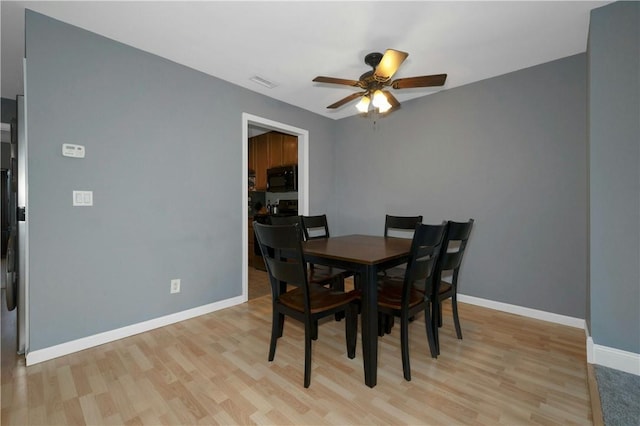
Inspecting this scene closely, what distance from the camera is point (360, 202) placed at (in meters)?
4.01

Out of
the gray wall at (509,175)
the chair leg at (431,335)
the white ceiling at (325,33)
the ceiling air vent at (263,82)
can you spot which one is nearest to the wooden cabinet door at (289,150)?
the ceiling air vent at (263,82)

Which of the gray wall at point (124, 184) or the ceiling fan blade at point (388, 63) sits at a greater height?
the ceiling fan blade at point (388, 63)

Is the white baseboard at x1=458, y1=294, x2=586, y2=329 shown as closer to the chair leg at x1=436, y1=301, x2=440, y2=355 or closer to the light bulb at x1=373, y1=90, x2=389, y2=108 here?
the chair leg at x1=436, y1=301, x2=440, y2=355

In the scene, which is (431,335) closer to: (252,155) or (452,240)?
(452,240)

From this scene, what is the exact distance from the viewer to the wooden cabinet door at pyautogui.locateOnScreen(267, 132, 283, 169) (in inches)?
179

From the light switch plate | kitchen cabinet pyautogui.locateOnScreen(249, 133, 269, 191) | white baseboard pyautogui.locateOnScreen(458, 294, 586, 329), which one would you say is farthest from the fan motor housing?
kitchen cabinet pyautogui.locateOnScreen(249, 133, 269, 191)

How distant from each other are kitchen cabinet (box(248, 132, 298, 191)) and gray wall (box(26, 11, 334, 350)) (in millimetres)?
1284

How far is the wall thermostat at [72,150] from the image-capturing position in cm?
197

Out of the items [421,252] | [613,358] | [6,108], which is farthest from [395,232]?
[6,108]

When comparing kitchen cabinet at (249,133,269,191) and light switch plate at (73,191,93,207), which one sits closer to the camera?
light switch plate at (73,191,93,207)

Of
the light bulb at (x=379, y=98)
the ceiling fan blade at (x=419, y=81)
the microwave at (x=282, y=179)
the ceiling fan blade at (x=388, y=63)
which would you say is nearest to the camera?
the ceiling fan blade at (x=388, y=63)

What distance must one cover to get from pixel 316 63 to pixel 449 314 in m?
2.74

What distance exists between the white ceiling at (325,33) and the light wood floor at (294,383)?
93.5 inches

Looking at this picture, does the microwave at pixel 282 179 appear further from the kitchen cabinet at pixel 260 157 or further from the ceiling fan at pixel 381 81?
the ceiling fan at pixel 381 81
